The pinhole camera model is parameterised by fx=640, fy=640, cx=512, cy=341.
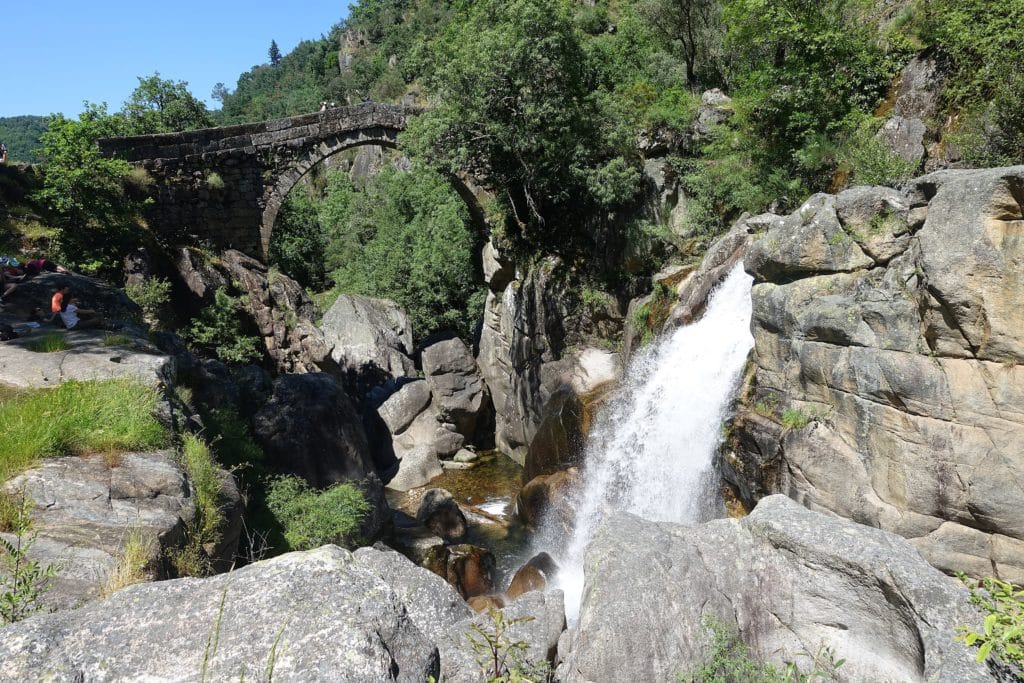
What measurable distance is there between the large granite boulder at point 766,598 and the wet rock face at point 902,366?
5.01 feet

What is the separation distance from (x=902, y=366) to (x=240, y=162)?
16.5 m

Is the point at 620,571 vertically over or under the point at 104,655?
under

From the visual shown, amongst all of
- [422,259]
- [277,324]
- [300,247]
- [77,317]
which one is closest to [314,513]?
[77,317]

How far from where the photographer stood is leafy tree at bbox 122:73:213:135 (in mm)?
33312

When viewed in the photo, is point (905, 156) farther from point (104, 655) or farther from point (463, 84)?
point (104, 655)

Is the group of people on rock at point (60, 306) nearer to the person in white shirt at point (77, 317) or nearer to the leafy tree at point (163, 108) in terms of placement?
the person in white shirt at point (77, 317)

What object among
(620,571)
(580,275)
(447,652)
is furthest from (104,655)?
(580,275)

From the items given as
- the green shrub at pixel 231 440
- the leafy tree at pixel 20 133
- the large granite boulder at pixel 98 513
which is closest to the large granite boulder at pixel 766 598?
the large granite boulder at pixel 98 513

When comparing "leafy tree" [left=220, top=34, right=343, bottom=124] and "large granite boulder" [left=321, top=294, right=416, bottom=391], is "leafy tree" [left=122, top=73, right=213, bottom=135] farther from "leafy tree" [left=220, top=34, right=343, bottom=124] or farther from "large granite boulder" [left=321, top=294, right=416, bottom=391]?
"large granite boulder" [left=321, top=294, right=416, bottom=391]

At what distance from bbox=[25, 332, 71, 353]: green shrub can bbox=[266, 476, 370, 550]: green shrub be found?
2.99 meters

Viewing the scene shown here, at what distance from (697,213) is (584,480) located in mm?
5951

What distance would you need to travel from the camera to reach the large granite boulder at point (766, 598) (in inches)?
177

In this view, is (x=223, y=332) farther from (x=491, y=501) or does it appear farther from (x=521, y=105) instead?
(x=521, y=105)

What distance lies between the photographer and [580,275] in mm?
14000
